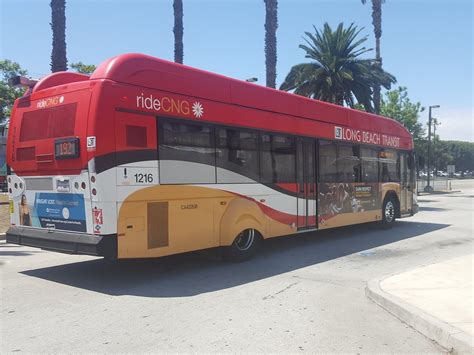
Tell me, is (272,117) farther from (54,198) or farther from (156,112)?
(54,198)

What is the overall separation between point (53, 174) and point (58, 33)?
40.8 feet

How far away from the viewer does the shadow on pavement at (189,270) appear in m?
7.11

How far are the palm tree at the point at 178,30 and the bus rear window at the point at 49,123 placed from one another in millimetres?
14309

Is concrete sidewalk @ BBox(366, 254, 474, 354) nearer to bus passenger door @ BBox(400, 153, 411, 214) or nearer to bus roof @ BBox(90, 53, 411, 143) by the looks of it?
bus roof @ BBox(90, 53, 411, 143)

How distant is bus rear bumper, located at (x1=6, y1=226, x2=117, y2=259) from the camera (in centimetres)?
660

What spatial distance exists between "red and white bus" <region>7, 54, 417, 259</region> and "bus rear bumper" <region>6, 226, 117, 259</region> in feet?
0.07

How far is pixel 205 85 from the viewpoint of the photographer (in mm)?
8266

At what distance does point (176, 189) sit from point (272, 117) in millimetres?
3220

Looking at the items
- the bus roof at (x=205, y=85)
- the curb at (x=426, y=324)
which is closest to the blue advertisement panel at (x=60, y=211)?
the bus roof at (x=205, y=85)

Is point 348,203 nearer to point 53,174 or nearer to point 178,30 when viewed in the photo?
point 53,174

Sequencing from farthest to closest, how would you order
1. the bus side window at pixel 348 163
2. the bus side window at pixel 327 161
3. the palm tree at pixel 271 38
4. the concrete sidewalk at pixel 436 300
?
1. the palm tree at pixel 271 38
2. the bus side window at pixel 348 163
3. the bus side window at pixel 327 161
4. the concrete sidewalk at pixel 436 300

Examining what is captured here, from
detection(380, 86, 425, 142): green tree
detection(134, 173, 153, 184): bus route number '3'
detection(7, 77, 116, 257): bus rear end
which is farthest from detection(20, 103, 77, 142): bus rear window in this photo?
detection(380, 86, 425, 142): green tree

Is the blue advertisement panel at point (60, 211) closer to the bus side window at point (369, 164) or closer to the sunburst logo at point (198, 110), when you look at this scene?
the sunburst logo at point (198, 110)

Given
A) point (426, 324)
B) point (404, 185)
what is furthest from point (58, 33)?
point (426, 324)
